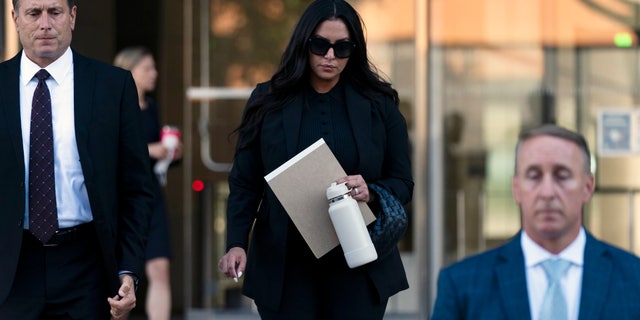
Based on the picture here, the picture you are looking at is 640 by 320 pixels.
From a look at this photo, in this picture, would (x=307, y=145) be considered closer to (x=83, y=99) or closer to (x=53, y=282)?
(x=83, y=99)

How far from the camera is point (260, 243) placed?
5.07m

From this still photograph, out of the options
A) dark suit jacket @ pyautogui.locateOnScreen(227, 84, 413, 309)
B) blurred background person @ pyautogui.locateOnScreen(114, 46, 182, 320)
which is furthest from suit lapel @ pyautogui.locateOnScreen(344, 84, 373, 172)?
blurred background person @ pyautogui.locateOnScreen(114, 46, 182, 320)

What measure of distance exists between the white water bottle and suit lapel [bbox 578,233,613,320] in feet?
4.45

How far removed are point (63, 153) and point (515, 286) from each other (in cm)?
199

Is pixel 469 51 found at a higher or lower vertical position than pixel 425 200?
higher

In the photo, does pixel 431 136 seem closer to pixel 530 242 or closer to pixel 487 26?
pixel 487 26

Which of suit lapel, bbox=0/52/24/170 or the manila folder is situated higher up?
suit lapel, bbox=0/52/24/170

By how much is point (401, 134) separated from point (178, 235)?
4706 millimetres

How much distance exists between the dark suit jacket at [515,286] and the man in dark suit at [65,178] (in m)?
1.65

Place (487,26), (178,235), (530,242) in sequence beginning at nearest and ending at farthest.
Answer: (530,242) < (487,26) < (178,235)

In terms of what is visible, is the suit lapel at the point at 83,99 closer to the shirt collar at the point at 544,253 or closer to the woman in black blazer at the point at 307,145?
the woman in black blazer at the point at 307,145

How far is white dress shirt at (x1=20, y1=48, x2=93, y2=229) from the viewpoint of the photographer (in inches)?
184

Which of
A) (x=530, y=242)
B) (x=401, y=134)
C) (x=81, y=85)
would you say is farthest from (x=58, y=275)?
(x=530, y=242)

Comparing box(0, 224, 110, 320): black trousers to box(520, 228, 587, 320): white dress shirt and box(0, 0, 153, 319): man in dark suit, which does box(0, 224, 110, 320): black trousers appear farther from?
box(520, 228, 587, 320): white dress shirt
